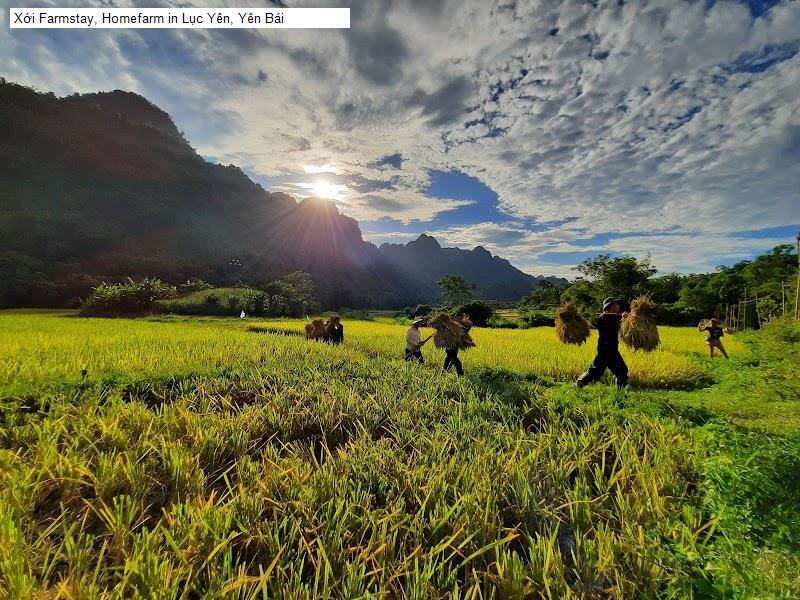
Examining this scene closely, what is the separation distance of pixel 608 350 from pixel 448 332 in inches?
130

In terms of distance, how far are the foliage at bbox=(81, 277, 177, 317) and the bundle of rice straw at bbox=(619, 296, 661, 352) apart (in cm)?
3365

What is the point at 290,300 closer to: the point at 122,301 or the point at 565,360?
the point at 122,301

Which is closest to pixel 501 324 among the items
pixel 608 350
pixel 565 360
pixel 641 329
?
pixel 565 360

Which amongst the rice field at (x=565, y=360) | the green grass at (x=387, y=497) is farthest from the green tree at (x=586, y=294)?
the green grass at (x=387, y=497)

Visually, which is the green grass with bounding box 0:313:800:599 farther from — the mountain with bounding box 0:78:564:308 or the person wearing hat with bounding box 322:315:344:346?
the mountain with bounding box 0:78:564:308

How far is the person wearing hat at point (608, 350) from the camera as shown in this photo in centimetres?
683

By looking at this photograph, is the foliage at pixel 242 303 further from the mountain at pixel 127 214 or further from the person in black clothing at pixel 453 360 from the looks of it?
the person in black clothing at pixel 453 360

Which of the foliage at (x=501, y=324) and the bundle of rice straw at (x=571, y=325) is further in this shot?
the foliage at (x=501, y=324)

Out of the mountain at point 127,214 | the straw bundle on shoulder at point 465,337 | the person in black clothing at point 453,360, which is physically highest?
the mountain at point 127,214

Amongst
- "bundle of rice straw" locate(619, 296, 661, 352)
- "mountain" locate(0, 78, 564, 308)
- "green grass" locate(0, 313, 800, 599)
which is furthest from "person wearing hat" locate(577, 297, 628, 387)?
"mountain" locate(0, 78, 564, 308)

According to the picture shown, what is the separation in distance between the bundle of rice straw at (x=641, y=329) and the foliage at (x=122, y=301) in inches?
1325

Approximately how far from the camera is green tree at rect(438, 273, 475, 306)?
2286 inches

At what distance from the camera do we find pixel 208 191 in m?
110

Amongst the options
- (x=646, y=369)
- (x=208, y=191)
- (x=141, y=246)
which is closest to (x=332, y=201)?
(x=208, y=191)
